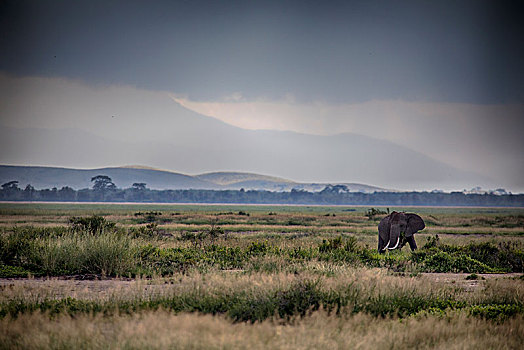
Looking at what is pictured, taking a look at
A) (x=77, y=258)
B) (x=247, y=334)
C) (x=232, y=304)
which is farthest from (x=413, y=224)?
(x=247, y=334)

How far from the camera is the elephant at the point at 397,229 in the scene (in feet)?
84.4

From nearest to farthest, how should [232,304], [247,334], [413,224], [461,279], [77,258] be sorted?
[247,334] < [232,304] < [77,258] < [461,279] < [413,224]

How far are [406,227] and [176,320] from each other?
19.3 meters

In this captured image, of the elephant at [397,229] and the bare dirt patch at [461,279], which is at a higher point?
the elephant at [397,229]

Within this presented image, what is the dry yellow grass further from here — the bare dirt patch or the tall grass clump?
the tall grass clump

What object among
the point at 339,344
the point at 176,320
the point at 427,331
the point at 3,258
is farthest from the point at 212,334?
the point at 3,258

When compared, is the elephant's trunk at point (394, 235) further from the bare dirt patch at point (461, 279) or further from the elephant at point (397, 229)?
the bare dirt patch at point (461, 279)

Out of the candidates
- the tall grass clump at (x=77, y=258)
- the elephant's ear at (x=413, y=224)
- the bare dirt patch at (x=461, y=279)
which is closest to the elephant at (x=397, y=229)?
the elephant's ear at (x=413, y=224)

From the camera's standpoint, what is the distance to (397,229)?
25.8m

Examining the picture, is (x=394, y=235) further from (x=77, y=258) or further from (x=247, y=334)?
(x=247, y=334)

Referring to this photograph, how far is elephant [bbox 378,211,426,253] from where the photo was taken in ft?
84.4

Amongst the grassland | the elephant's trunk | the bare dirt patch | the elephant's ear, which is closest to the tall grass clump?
the grassland

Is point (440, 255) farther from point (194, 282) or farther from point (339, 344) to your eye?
point (339, 344)

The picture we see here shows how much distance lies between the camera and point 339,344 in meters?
8.57
